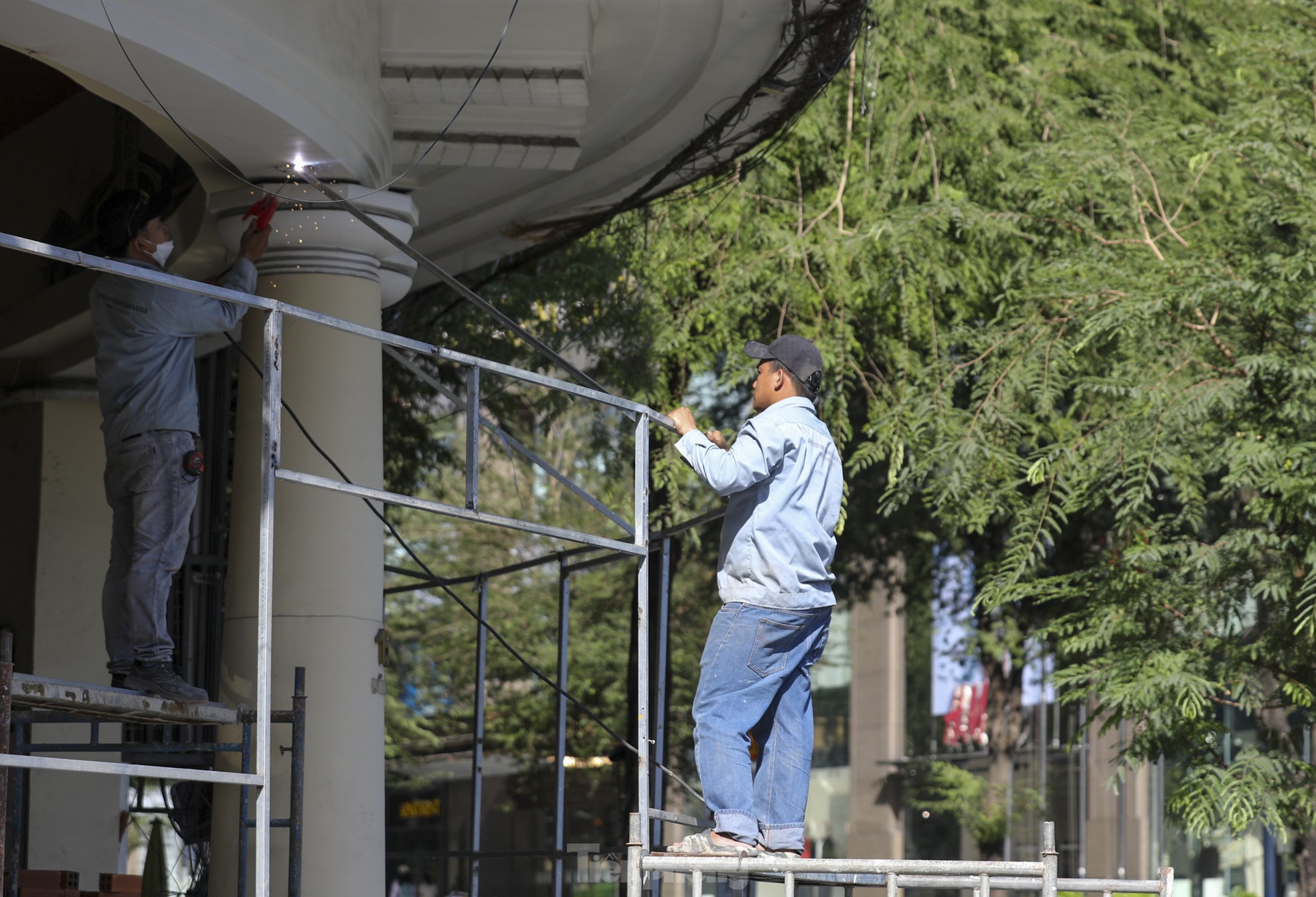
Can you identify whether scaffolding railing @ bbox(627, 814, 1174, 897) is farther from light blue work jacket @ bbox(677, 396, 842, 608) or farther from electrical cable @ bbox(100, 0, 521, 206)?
electrical cable @ bbox(100, 0, 521, 206)

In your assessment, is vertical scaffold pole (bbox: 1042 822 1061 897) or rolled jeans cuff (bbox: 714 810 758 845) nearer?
vertical scaffold pole (bbox: 1042 822 1061 897)

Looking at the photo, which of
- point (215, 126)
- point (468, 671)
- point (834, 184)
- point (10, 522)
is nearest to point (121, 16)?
point (215, 126)

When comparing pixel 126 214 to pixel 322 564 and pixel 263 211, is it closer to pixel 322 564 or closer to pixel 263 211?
pixel 263 211

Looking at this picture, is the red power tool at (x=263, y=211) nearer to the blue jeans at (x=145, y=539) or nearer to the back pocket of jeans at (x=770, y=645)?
the blue jeans at (x=145, y=539)

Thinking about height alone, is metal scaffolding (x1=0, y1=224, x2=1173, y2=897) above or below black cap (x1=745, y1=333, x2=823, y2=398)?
below

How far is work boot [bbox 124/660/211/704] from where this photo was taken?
575 centimetres

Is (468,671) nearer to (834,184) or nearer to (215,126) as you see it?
(834,184)

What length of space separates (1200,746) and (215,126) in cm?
681

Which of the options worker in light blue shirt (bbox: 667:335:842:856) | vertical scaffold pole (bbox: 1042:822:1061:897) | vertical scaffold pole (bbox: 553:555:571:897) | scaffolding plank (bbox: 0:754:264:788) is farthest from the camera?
vertical scaffold pole (bbox: 553:555:571:897)

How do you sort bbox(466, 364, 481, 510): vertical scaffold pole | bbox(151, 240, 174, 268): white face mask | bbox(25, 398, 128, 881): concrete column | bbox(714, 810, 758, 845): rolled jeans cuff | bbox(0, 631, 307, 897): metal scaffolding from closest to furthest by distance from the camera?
bbox(0, 631, 307, 897): metal scaffolding, bbox(714, 810, 758, 845): rolled jeans cuff, bbox(466, 364, 481, 510): vertical scaffold pole, bbox(151, 240, 174, 268): white face mask, bbox(25, 398, 128, 881): concrete column

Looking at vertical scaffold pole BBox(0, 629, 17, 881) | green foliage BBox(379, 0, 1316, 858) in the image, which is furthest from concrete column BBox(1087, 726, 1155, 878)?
vertical scaffold pole BBox(0, 629, 17, 881)

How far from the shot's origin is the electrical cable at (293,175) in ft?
19.3

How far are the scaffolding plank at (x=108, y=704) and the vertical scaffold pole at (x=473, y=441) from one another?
1.27 meters

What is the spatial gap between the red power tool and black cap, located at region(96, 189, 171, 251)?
402mm
